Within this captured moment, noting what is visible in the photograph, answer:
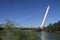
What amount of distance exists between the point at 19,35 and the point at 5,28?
1643mm

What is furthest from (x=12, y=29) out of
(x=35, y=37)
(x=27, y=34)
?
(x=35, y=37)

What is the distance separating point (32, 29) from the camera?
63.1ft

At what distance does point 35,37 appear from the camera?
19078 mm

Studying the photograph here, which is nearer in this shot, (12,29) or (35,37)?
(12,29)

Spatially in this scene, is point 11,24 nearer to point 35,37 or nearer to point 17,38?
point 17,38

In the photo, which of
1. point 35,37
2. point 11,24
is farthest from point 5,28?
point 35,37

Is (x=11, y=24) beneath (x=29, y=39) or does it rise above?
above

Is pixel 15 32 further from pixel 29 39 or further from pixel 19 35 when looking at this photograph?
pixel 29 39

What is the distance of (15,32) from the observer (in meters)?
17.7

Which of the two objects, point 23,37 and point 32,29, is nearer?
point 23,37

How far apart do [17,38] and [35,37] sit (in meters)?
2.47

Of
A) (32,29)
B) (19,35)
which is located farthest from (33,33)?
(19,35)

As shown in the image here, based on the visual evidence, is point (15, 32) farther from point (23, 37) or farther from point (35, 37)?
point (35, 37)

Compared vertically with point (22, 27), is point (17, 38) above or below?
below
